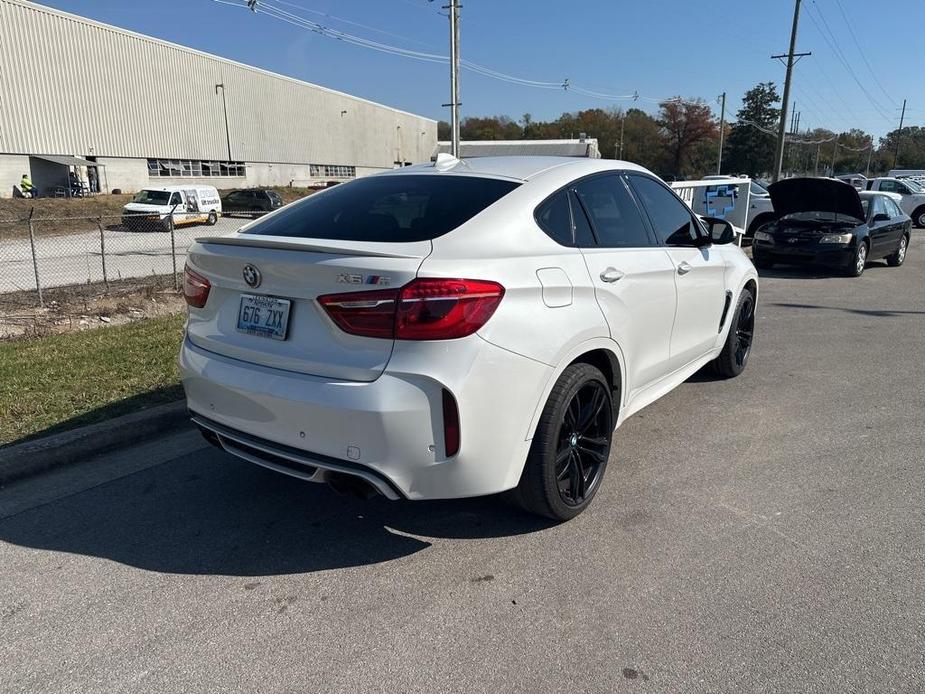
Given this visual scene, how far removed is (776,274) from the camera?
13180mm

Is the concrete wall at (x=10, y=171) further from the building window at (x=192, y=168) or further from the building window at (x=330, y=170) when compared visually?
the building window at (x=330, y=170)

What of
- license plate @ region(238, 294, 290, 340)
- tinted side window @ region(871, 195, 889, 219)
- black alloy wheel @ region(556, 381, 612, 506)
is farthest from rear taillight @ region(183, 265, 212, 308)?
tinted side window @ region(871, 195, 889, 219)

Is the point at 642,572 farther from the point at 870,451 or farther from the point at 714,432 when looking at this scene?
the point at 870,451

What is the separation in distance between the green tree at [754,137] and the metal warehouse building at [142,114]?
5151cm

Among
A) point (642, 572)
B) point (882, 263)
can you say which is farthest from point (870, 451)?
point (882, 263)

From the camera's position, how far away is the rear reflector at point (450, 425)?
2.64 metres

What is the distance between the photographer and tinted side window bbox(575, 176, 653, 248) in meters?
3.65

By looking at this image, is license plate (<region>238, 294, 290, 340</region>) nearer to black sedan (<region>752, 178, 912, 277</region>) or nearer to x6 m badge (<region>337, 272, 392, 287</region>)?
x6 m badge (<region>337, 272, 392, 287</region>)

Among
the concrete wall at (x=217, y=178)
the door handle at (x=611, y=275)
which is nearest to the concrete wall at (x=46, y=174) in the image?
the concrete wall at (x=217, y=178)

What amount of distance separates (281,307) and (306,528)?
116 centimetres

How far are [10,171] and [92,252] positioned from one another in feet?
82.4

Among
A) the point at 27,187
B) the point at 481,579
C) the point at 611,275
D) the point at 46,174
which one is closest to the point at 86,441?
the point at 481,579

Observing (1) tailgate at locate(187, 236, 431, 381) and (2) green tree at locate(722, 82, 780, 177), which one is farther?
(2) green tree at locate(722, 82, 780, 177)

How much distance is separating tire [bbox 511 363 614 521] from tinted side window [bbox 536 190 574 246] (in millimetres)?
633
